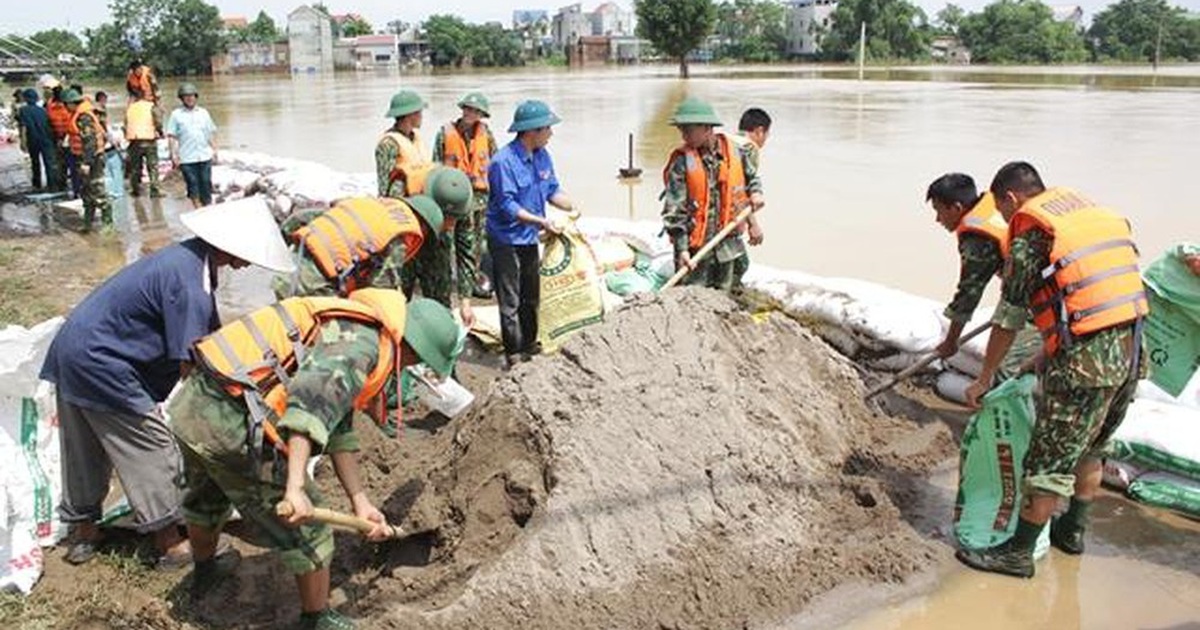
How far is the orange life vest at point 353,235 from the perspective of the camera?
347 centimetres

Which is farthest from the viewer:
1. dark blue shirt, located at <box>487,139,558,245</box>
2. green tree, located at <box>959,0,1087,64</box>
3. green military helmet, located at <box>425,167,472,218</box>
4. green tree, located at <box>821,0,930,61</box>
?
green tree, located at <box>821,0,930,61</box>

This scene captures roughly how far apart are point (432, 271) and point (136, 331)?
1.67 m

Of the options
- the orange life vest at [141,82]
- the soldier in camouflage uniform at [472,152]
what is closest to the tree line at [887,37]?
the orange life vest at [141,82]

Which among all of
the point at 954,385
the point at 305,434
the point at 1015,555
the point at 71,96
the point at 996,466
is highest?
the point at 71,96

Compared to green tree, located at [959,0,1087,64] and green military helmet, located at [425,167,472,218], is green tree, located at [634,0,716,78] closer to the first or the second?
green tree, located at [959,0,1087,64]

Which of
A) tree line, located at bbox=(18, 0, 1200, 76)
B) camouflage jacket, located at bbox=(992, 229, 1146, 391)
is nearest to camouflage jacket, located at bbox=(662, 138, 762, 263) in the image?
camouflage jacket, located at bbox=(992, 229, 1146, 391)

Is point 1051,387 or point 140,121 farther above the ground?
point 140,121

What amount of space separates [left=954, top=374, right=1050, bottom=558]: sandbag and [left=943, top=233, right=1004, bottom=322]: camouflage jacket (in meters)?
0.41

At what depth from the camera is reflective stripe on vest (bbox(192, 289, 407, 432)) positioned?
2355mm

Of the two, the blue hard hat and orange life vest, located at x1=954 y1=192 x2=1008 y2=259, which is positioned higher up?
the blue hard hat

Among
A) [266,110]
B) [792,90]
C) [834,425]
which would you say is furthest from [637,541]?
[792,90]

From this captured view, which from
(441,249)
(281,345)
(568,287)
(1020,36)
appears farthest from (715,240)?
(1020,36)

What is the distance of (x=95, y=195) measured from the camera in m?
8.91

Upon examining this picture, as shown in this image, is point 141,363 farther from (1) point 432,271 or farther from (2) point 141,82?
(2) point 141,82
